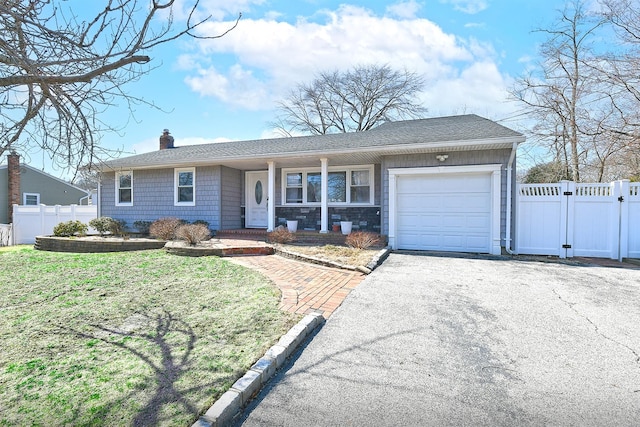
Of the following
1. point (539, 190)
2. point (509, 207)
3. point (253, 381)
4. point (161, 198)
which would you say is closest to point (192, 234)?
point (161, 198)

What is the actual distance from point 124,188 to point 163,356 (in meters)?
12.8

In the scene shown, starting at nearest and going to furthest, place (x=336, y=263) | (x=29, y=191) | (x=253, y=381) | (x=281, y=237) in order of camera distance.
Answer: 1. (x=253, y=381)
2. (x=336, y=263)
3. (x=281, y=237)
4. (x=29, y=191)

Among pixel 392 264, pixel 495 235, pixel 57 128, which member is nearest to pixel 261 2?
pixel 57 128

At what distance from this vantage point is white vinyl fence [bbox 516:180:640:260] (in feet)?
25.8

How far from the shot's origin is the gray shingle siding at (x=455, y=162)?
340 inches

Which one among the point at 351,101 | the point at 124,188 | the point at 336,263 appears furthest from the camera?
the point at 351,101

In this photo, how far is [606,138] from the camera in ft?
42.0

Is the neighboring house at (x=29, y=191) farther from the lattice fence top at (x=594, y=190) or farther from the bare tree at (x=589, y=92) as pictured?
the bare tree at (x=589, y=92)

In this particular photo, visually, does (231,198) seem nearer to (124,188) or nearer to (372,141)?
(124,188)

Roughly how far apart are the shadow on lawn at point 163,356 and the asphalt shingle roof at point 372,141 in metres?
5.80

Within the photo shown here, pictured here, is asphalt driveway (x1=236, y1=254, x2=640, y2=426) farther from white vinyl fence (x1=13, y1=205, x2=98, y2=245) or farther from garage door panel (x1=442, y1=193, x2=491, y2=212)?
white vinyl fence (x1=13, y1=205, x2=98, y2=245)

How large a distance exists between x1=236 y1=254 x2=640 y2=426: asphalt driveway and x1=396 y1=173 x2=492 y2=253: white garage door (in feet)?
12.2

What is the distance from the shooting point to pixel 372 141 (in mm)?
9875

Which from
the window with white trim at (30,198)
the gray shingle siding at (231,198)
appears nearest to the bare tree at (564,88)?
the gray shingle siding at (231,198)
